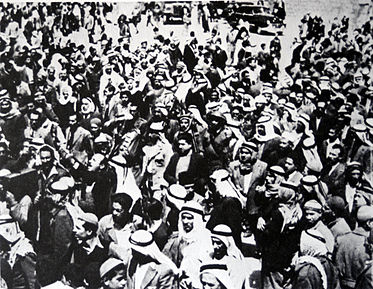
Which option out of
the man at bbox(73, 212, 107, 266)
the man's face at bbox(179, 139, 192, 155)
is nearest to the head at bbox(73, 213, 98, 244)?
the man at bbox(73, 212, 107, 266)

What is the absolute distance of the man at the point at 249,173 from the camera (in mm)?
1870

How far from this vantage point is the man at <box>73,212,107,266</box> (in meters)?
1.90

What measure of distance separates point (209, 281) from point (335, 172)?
690 mm

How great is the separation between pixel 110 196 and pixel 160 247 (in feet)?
0.98

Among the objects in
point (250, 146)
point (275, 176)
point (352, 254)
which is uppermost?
point (250, 146)

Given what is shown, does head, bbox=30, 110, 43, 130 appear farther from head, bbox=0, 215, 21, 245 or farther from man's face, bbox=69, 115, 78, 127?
head, bbox=0, 215, 21, 245

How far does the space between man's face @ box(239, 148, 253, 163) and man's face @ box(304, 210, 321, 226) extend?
32 cm

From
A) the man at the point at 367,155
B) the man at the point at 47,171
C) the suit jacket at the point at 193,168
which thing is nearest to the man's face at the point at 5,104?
the man at the point at 47,171

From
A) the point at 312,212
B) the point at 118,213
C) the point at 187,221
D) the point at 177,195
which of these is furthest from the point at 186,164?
the point at 312,212

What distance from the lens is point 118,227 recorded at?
1.90 m

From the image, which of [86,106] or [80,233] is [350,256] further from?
[86,106]

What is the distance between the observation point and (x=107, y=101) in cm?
191

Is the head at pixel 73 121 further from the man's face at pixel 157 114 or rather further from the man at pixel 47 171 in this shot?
the man's face at pixel 157 114

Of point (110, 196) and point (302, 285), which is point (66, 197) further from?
point (302, 285)
